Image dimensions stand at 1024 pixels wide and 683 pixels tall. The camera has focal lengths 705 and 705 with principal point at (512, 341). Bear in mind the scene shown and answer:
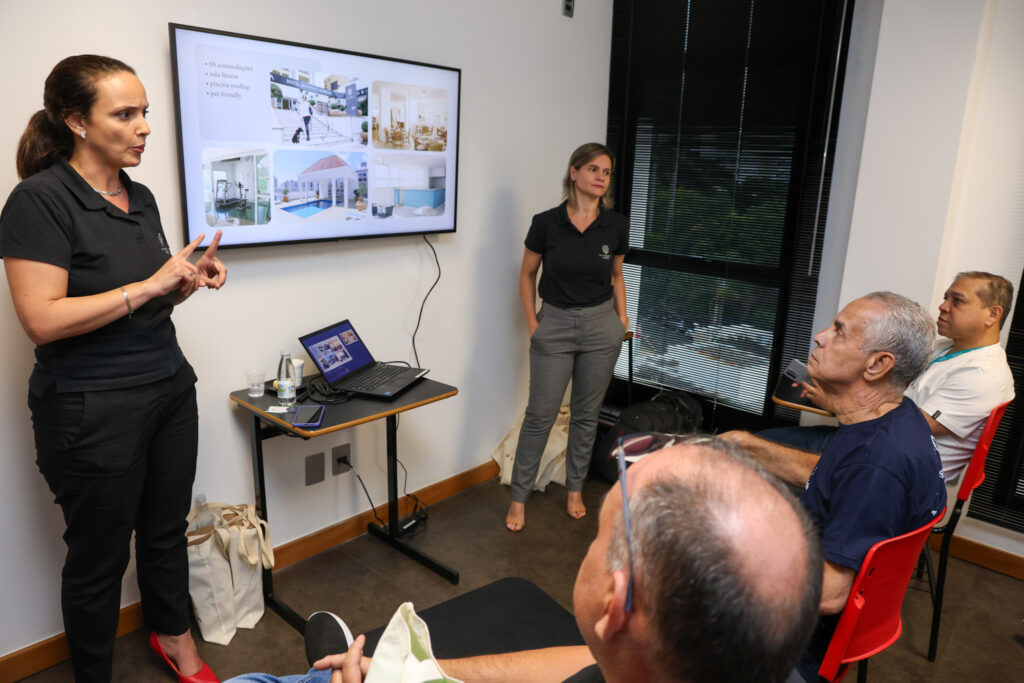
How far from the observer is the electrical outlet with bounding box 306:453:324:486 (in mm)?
2873

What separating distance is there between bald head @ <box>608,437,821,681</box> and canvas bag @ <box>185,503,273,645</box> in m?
1.97

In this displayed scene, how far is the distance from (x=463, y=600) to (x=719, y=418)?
2.50 m

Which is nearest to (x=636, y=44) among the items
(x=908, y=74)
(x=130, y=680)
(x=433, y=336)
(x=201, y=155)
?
(x=908, y=74)

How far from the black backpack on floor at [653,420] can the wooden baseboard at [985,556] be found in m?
1.17

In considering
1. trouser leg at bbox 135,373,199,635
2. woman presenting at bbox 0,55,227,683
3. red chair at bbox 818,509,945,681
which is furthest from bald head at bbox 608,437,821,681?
trouser leg at bbox 135,373,199,635

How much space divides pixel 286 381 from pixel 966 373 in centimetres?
229

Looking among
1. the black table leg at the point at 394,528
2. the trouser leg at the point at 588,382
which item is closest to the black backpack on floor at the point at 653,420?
the trouser leg at the point at 588,382

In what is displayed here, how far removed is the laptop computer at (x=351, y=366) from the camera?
2.58 meters

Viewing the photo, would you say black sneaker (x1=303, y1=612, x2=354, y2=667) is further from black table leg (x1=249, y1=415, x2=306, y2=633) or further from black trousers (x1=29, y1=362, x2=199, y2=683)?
black table leg (x1=249, y1=415, x2=306, y2=633)

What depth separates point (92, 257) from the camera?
1742 mm

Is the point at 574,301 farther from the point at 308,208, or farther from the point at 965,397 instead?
the point at 965,397

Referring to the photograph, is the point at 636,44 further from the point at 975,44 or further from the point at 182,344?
the point at 182,344

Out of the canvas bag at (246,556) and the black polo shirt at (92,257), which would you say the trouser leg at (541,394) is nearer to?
the canvas bag at (246,556)

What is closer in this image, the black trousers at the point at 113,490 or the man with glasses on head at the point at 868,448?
the man with glasses on head at the point at 868,448
